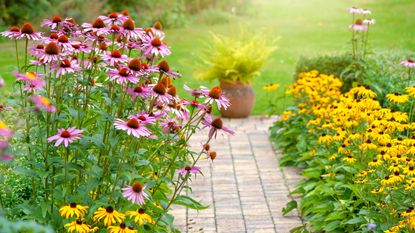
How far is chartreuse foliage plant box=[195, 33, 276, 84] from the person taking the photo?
26.5 feet

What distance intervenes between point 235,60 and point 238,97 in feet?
1.45

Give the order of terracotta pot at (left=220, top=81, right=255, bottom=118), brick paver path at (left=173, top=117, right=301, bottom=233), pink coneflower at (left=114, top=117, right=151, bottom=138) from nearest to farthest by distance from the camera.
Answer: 1. pink coneflower at (left=114, top=117, right=151, bottom=138)
2. brick paver path at (left=173, top=117, right=301, bottom=233)
3. terracotta pot at (left=220, top=81, right=255, bottom=118)

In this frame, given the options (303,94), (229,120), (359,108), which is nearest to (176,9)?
(229,120)

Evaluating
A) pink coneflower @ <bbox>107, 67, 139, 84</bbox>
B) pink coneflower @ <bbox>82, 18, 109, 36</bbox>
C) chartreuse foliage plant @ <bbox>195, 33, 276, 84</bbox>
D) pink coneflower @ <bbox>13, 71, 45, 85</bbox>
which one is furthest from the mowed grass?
pink coneflower @ <bbox>13, 71, 45, 85</bbox>

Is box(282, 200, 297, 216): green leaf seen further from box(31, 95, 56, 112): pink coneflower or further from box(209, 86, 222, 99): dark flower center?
box(31, 95, 56, 112): pink coneflower

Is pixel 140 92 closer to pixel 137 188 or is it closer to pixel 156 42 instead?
pixel 156 42

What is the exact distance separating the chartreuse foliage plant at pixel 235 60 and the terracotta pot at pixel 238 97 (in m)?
0.06

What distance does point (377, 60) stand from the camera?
761 cm

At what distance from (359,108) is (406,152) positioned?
2.76 ft

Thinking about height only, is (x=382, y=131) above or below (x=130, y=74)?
below

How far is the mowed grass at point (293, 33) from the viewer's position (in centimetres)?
1100

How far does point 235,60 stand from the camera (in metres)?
8.03

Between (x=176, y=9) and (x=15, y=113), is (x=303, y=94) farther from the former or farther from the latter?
(x=176, y=9)

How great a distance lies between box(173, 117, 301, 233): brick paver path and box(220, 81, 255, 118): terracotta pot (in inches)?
16.0
